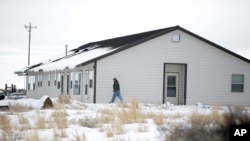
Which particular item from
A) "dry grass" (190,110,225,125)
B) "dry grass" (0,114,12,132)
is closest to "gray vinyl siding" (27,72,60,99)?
"dry grass" (0,114,12,132)

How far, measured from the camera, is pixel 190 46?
29.7 metres

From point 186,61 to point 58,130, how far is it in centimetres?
1914

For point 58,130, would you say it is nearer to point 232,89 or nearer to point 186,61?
point 186,61

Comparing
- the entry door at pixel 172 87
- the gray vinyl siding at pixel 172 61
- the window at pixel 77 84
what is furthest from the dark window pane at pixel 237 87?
the window at pixel 77 84

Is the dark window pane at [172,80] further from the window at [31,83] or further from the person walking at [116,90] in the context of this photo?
the window at [31,83]

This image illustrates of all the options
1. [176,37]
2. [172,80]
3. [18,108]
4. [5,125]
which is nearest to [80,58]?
[172,80]

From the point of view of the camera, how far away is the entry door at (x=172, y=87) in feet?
98.2

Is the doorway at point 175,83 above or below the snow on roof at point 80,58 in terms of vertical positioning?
below

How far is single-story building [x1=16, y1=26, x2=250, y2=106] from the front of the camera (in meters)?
28.1

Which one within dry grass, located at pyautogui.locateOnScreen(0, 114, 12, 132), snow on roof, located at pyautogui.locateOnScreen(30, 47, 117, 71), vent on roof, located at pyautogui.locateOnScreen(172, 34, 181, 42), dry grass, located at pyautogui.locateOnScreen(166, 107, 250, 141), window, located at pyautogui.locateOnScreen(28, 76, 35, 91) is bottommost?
dry grass, located at pyautogui.locateOnScreen(0, 114, 12, 132)

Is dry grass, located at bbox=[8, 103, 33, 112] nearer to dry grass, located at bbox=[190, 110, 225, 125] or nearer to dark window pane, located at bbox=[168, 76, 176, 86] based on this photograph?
dry grass, located at bbox=[190, 110, 225, 125]

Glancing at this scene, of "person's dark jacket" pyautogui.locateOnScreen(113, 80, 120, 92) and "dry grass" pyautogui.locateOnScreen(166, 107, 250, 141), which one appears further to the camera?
"person's dark jacket" pyautogui.locateOnScreen(113, 80, 120, 92)

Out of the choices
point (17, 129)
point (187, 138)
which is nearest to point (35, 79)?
point (17, 129)

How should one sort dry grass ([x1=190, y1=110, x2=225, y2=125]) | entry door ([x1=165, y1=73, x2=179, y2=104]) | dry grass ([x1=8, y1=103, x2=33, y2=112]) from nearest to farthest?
dry grass ([x1=190, y1=110, x2=225, y2=125]) < dry grass ([x1=8, y1=103, x2=33, y2=112]) < entry door ([x1=165, y1=73, x2=179, y2=104])
